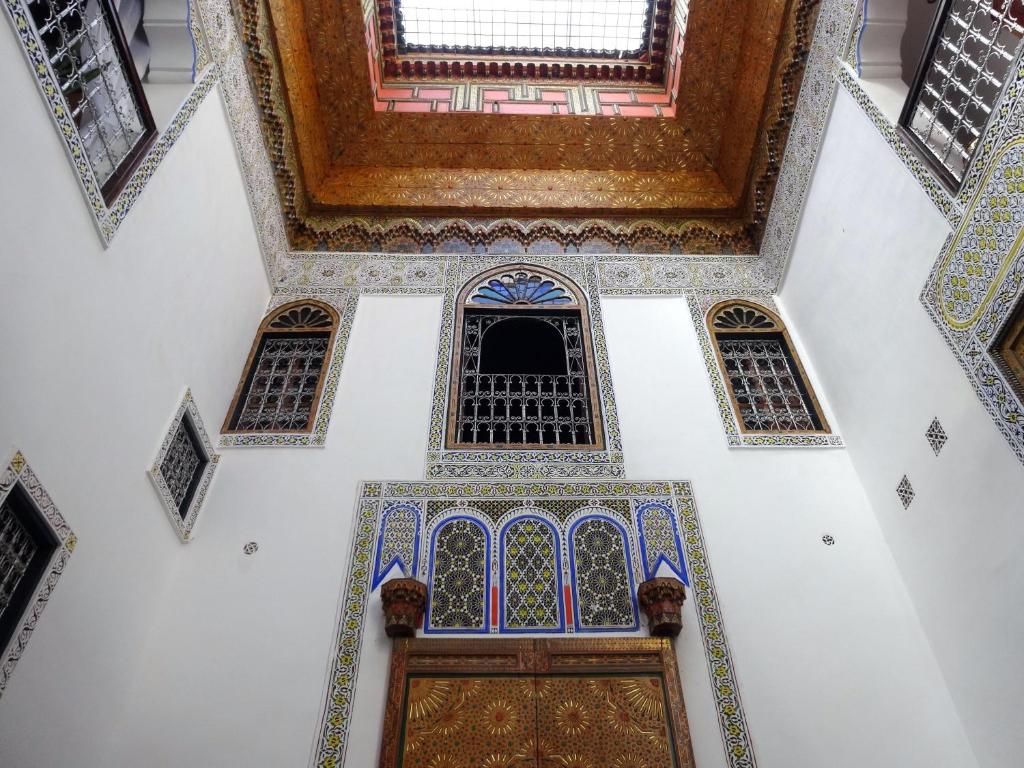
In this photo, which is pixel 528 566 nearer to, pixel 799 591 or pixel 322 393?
pixel 799 591

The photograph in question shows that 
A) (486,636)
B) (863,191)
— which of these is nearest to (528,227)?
(863,191)

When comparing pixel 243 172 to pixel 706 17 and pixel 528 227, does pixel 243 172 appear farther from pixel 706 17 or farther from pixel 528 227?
pixel 706 17

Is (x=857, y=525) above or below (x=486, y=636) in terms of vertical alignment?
above

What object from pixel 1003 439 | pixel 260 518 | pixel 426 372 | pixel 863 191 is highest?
pixel 863 191

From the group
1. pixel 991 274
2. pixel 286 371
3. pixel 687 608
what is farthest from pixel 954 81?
pixel 286 371

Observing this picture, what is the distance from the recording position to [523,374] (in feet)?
15.5

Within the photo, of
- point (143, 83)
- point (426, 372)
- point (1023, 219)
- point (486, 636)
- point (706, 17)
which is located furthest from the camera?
point (706, 17)

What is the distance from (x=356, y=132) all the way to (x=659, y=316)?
2625mm

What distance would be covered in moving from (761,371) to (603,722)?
7.60ft

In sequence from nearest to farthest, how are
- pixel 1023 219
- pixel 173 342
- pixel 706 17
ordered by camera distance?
pixel 1023 219, pixel 173 342, pixel 706 17

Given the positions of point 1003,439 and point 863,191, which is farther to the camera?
point 863,191

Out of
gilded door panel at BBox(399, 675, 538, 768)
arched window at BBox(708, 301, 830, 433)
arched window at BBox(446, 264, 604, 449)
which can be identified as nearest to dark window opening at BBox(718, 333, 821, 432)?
arched window at BBox(708, 301, 830, 433)

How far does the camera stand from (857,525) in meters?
3.73

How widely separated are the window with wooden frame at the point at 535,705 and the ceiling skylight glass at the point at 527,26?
478 cm
